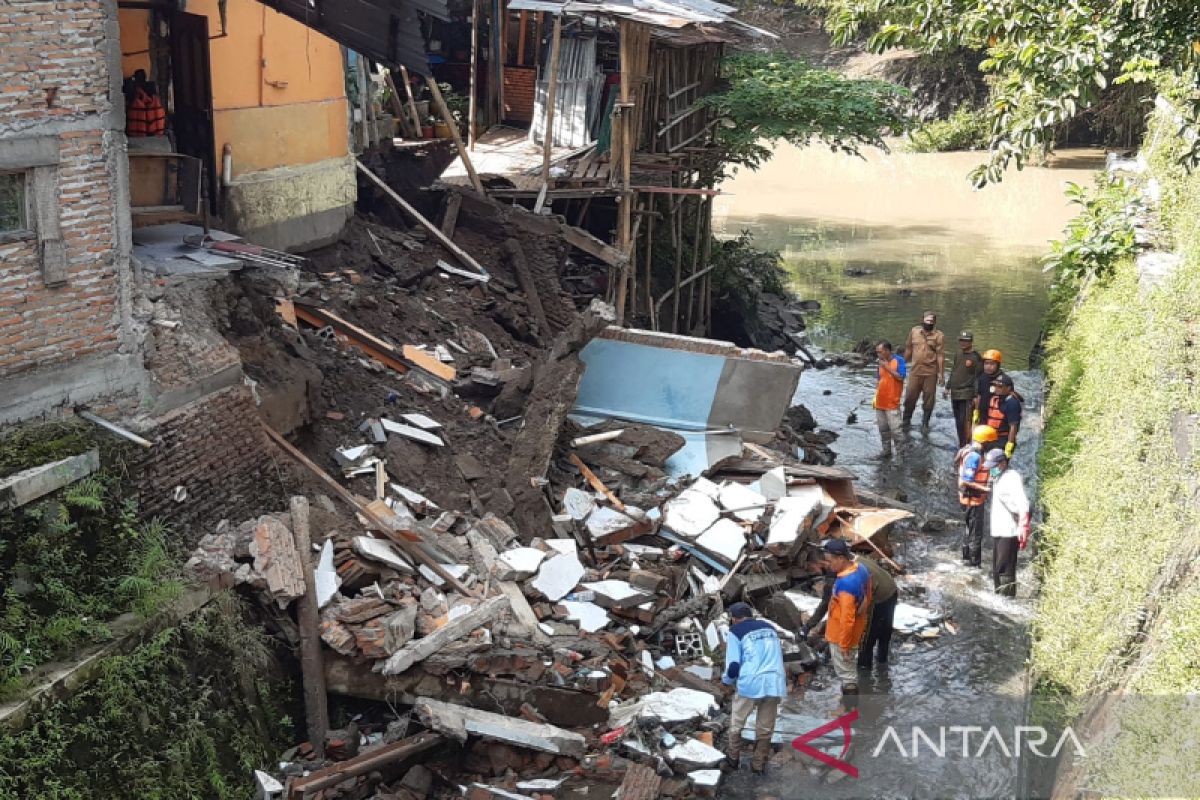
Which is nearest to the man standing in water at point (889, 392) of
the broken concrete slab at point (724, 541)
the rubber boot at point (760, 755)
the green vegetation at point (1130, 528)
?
the green vegetation at point (1130, 528)

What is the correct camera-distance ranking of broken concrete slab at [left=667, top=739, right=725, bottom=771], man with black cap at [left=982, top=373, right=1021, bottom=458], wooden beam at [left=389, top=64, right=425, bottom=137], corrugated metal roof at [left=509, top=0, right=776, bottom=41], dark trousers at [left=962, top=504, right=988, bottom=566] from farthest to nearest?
wooden beam at [left=389, top=64, right=425, bottom=137] < corrugated metal roof at [left=509, top=0, right=776, bottom=41] < man with black cap at [left=982, top=373, right=1021, bottom=458] < dark trousers at [left=962, top=504, right=988, bottom=566] < broken concrete slab at [left=667, top=739, right=725, bottom=771]

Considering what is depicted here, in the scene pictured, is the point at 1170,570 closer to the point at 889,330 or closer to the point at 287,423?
the point at 287,423

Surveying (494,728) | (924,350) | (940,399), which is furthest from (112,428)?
(940,399)

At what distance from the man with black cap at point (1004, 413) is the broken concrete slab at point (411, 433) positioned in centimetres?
554

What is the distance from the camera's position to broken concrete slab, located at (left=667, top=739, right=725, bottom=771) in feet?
26.4

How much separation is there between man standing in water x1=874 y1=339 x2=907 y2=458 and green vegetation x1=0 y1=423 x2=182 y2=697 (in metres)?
9.05

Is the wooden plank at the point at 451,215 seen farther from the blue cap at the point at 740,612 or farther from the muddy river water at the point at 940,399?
the blue cap at the point at 740,612

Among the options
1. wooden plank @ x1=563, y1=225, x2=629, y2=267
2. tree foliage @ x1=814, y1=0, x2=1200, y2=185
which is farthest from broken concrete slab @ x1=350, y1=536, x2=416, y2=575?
wooden plank @ x1=563, y1=225, x2=629, y2=267

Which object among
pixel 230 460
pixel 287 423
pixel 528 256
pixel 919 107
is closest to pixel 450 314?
pixel 528 256

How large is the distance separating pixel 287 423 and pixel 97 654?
3.08m

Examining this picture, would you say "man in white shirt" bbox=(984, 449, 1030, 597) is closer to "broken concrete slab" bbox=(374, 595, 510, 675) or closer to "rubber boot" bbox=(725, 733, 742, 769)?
"rubber boot" bbox=(725, 733, 742, 769)

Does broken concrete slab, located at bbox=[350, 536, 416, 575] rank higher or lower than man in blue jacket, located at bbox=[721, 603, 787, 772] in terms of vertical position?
higher

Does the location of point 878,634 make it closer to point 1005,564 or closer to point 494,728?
point 1005,564

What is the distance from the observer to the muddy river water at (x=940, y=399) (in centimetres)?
838
